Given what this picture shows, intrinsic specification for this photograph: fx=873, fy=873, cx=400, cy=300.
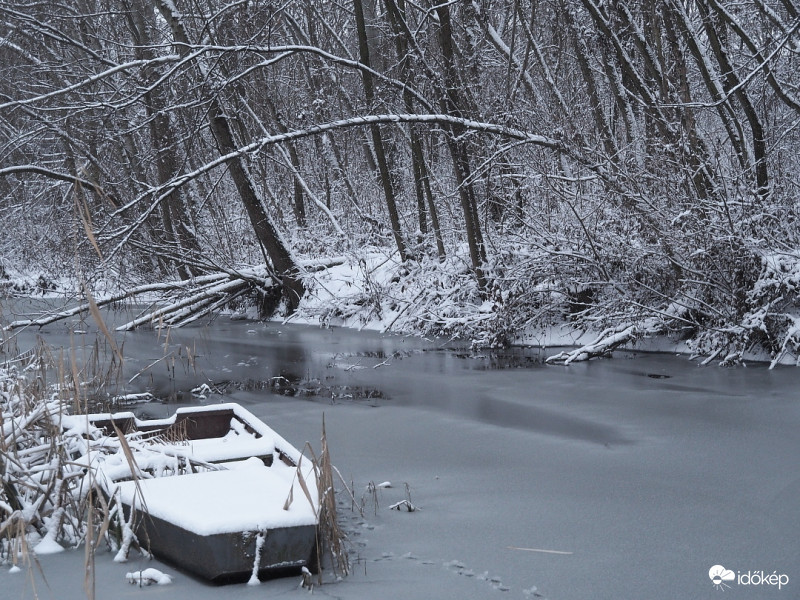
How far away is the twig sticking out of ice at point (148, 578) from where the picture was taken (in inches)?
127

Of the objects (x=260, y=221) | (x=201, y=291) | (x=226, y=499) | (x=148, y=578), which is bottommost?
(x=148, y=578)

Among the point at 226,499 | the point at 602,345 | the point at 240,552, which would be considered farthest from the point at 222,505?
the point at 602,345

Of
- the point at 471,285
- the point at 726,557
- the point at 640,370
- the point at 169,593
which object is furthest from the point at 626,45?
the point at 169,593

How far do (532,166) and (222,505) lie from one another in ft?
23.1

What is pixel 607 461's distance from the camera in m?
5.05

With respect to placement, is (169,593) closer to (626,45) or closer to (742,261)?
(742,261)

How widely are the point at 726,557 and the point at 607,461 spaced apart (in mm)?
1578

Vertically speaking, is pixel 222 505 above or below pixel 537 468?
above

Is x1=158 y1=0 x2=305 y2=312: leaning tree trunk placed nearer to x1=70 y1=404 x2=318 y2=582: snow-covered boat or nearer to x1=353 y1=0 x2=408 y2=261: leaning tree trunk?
x1=353 y1=0 x2=408 y2=261: leaning tree trunk

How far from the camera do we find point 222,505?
338cm

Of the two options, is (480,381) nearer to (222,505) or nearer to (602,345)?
(602,345)

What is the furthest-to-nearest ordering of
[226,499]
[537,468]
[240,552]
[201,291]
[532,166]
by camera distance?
[201,291] → [532,166] → [537,468] → [226,499] → [240,552]

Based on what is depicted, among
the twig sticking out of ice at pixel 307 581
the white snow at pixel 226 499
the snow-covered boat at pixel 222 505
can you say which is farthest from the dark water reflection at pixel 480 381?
the twig sticking out of ice at pixel 307 581

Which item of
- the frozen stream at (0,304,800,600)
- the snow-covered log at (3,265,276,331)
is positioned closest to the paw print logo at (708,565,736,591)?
the frozen stream at (0,304,800,600)
